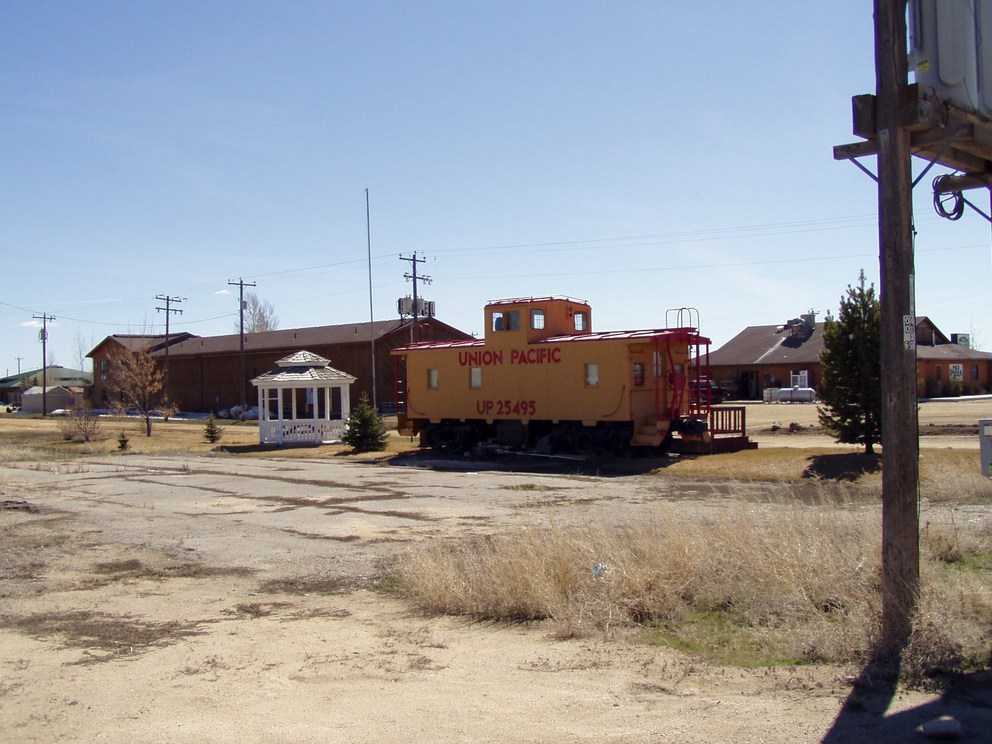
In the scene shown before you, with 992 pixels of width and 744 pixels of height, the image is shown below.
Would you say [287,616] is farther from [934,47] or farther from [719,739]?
[934,47]

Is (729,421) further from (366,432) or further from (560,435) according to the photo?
(366,432)

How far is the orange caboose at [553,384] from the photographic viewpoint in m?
26.3

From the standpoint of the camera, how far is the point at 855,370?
2161cm

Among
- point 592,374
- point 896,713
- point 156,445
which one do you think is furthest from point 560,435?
point 896,713

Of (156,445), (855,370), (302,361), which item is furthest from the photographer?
(156,445)

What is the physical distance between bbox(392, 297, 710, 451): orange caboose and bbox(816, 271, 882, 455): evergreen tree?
182 inches

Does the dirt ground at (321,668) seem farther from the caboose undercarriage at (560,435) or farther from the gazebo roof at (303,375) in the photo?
the gazebo roof at (303,375)

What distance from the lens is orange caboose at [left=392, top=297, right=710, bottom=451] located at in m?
26.3

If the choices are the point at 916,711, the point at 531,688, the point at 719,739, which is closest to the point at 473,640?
the point at 531,688

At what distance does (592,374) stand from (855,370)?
25.2 ft

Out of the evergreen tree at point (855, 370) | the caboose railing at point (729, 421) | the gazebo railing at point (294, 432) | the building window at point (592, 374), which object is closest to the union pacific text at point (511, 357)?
the building window at point (592, 374)

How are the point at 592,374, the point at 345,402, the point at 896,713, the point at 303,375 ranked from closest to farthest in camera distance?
the point at 896,713 → the point at 592,374 → the point at 303,375 → the point at 345,402

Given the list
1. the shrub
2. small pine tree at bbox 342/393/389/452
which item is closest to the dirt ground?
small pine tree at bbox 342/393/389/452

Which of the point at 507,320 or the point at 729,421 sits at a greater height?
the point at 507,320
